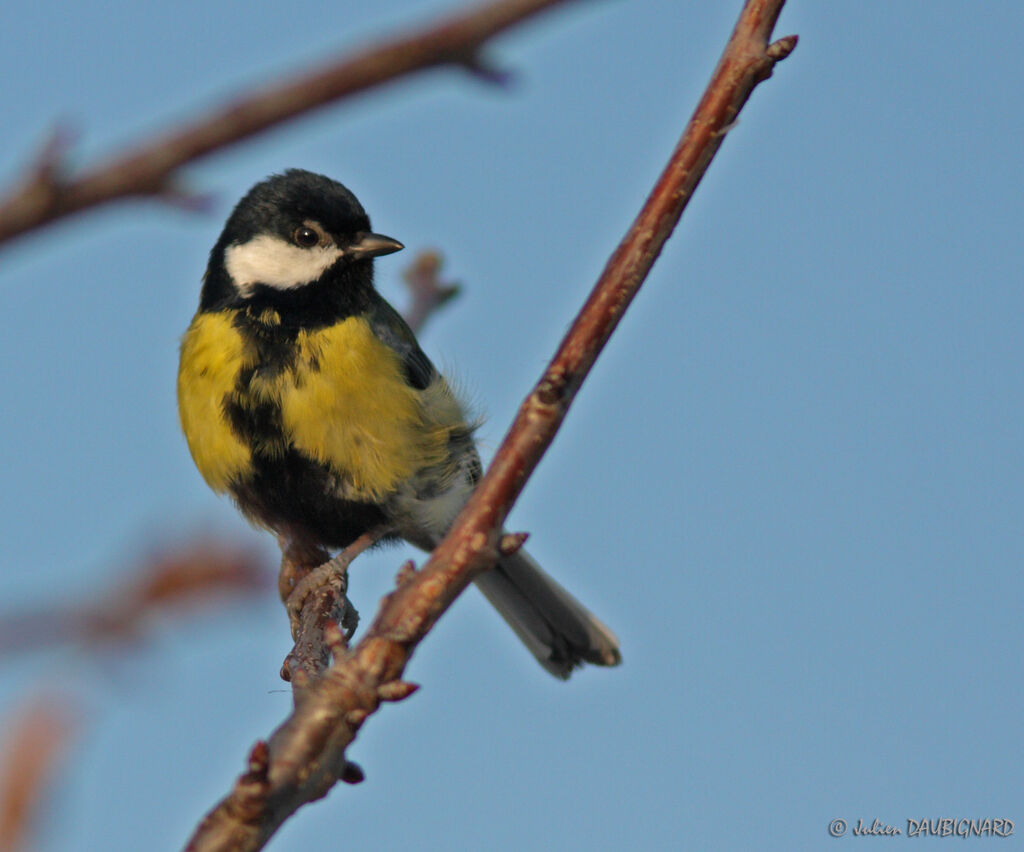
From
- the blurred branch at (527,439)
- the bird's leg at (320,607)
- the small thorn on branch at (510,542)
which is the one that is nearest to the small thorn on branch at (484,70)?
the blurred branch at (527,439)

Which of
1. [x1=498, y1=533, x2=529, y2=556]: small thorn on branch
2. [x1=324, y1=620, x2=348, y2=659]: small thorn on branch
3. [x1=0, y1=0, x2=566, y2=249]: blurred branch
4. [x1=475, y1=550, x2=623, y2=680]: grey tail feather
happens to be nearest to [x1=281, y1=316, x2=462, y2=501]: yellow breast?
[x1=475, y1=550, x2=623, y2=680]: grey tail feather

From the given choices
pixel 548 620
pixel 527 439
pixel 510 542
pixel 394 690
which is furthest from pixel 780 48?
pixel 548 620

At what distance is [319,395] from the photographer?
170 inches

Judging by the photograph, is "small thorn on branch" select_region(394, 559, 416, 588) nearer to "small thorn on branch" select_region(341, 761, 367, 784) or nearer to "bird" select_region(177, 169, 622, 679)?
"small thorn on branch" select_region(341, 761, 367, 784)

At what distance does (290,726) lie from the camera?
172 cm

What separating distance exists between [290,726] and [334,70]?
1.21m

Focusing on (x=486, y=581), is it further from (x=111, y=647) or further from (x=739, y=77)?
(x=111, y=647)

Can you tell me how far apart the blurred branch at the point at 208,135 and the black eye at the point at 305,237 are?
405 centimetres

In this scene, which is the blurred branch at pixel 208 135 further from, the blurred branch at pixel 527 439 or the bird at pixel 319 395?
the bird at pixel 319 395

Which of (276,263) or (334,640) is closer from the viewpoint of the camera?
(334,640)

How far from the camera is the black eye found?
4.78m

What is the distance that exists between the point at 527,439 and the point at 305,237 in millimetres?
3188

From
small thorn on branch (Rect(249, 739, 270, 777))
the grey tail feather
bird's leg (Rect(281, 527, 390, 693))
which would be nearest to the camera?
small thorn on branch (Rect(249, 739, 270, 777))

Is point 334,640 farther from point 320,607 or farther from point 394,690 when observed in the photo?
point 320,607
